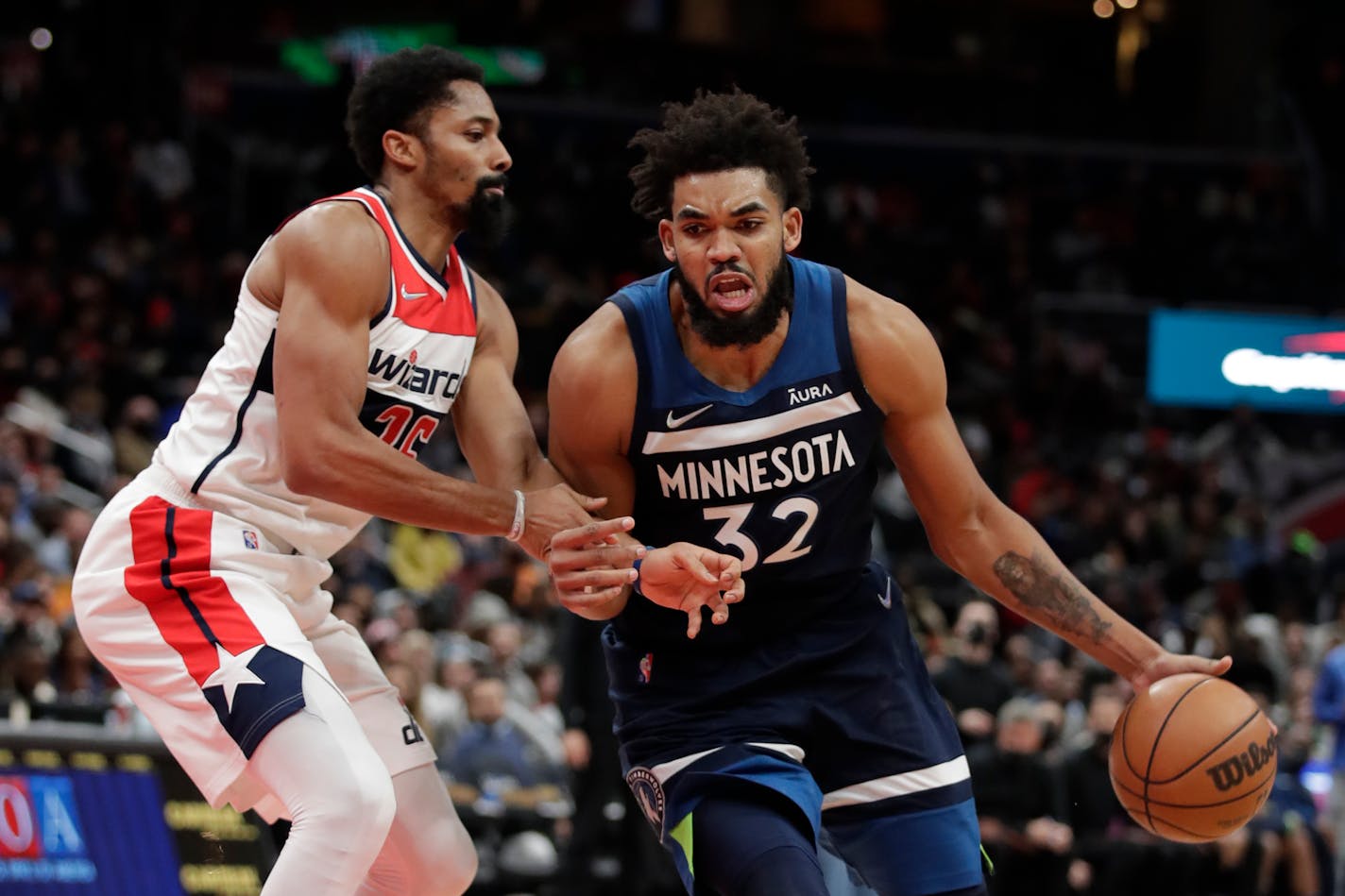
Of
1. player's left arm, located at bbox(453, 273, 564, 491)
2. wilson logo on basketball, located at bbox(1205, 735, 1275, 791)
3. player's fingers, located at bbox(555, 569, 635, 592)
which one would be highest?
player's left arm, located at bbox(453, 273, 564, 491)

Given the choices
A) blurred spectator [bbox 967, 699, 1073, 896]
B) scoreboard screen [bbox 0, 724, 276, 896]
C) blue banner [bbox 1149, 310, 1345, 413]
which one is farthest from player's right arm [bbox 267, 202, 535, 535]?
blue banner [bbox 1149, 310, 1345, 413]

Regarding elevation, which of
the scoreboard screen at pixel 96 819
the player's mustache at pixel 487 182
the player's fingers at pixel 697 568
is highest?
the player's mustache at pixel 487 182

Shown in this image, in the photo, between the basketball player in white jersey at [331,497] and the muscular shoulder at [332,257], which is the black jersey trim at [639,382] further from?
the muscular shoulder at [332,257]

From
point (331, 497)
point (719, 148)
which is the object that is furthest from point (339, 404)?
point (719, 148)

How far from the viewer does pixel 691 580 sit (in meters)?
4.05

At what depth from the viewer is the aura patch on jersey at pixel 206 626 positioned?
4.23 m

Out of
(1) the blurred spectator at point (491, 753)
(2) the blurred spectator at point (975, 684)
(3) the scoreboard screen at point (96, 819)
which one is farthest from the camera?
(2) the blurred spectator at point (975, 684)

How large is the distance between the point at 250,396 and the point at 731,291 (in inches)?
50.3

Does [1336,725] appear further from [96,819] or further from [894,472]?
[96,819]

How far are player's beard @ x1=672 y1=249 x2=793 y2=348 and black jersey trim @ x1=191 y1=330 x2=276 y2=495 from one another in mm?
1079

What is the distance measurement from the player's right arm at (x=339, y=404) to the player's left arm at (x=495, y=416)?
0.73 feet

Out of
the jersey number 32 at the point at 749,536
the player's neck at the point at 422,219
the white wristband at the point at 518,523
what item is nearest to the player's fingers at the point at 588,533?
the white wristband at the point at 518,523

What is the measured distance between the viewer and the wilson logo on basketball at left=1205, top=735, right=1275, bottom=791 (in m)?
4.42

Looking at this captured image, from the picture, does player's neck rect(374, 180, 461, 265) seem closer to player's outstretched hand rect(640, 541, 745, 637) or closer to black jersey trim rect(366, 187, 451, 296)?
black jersey trim rect(366, 187, 451, 296)
